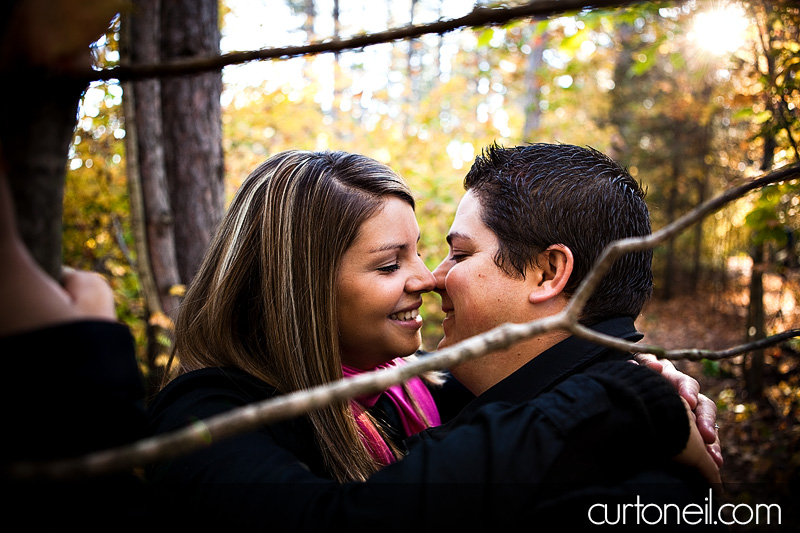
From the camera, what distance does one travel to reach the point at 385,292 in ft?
6.94

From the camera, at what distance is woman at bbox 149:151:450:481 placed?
1978 mm

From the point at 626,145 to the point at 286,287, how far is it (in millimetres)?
16481

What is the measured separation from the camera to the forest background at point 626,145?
4148mm

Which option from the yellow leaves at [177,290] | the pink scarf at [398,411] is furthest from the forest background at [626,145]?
the pink scarf at [398,411]

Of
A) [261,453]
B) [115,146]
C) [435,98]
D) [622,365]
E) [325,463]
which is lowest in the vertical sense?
[325,463]

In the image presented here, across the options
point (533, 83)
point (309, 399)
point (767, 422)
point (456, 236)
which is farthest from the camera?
point (533, 83)

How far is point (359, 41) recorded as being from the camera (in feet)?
3.00

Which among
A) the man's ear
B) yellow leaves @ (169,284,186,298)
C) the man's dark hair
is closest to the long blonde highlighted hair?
the man's dark hair

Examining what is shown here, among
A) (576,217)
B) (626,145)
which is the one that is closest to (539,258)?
(576,217)

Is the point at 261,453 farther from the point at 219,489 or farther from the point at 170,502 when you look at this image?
the point at 170,502

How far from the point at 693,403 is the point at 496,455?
35.7 inches

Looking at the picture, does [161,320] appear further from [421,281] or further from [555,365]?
[555,365]

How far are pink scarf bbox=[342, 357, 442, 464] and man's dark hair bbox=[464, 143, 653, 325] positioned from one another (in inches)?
30.9

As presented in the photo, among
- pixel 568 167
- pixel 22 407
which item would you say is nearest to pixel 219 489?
pixel 22 407
